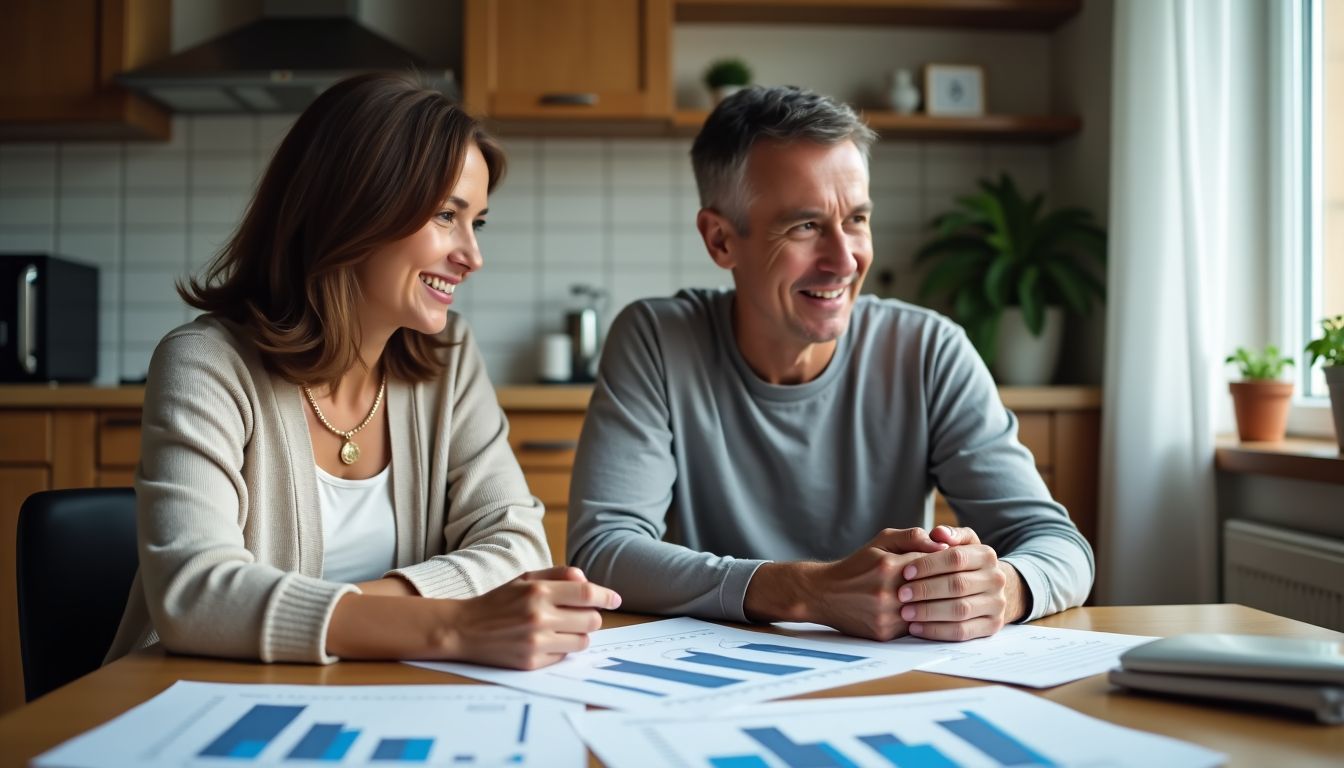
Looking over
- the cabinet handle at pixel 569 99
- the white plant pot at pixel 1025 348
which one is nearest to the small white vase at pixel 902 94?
the white plant pot at pixel 1025 348

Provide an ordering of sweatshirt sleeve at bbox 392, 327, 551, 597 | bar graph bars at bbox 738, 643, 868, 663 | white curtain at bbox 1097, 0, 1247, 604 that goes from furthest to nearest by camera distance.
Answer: white curtain at bbox 1097, 0, 1247, 604
sweatshirt sleeve at bbox 392, 327, 551, 597
bar graph bars at bbox 738, 643, 868, 663

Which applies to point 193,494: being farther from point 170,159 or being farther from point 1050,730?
point 170,159

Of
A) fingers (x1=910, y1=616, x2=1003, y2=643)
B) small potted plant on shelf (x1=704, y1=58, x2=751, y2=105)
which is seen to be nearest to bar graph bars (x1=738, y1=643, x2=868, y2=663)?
fingers (x1=910, y1=616, x2=1003, y2=643)

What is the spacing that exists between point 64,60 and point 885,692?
126 inches

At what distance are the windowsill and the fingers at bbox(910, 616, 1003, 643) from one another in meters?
1.19

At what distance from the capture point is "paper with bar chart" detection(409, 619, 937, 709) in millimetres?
797

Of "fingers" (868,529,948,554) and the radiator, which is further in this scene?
the radiator

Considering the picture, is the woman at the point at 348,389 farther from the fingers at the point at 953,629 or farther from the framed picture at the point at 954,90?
the framed picture at the point at 954,90

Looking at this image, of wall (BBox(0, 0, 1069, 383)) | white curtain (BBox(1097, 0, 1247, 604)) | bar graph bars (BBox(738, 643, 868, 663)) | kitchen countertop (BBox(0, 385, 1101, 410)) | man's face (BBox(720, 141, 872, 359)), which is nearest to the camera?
bar graph bars (BBox(738, 643, 868, 663))

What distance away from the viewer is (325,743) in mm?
687

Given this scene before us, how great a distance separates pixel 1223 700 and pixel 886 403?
0.77 metres

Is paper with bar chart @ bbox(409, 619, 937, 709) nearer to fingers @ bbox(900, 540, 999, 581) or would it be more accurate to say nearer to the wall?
fingers @ bbox(900, 540, 999, 581)

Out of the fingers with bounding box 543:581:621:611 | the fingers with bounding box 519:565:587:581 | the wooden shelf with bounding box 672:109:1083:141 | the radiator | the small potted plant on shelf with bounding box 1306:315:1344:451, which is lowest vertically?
the radiator

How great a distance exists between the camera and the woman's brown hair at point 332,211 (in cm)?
129
